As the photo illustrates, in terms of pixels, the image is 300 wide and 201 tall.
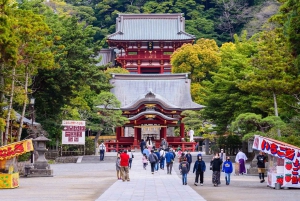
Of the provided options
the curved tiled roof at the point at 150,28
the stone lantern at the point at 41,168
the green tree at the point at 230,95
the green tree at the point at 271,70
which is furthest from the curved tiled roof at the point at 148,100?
the stone lantern at the point at 41,168

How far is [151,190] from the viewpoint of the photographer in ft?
65.3

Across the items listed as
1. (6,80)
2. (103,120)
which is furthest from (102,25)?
(6,80)

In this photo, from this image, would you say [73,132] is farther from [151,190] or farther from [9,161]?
[151,190]

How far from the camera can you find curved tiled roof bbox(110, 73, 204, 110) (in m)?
58.4

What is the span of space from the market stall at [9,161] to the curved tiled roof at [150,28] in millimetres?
50409

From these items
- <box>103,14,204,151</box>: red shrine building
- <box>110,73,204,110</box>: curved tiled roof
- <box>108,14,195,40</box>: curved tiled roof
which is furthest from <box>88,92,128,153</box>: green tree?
<box>108,14,195,40</box>: curved tiled roof

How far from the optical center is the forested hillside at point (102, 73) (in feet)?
83.9

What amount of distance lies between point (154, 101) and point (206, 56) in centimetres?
1168

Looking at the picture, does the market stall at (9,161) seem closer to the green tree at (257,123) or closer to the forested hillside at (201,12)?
the green tree at (257,123)

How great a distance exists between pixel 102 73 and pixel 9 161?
18927 mm

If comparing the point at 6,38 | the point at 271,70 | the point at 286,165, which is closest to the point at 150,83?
the point at 271,70

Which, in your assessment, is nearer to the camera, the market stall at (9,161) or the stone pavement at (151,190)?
the stone pavement at (151,190)

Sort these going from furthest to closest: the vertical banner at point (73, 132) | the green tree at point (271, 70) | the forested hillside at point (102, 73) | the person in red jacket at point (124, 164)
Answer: the vertical banner at point (73, 132), the green tree at point (271, 70), the forested hillside at point (102, 73), the person in red jacket at point (124, 164)

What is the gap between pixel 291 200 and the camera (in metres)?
16.8
